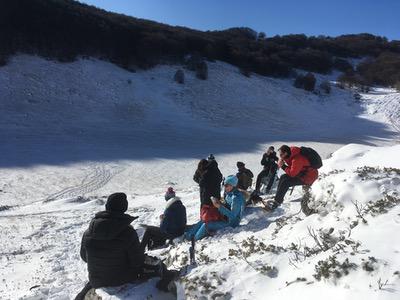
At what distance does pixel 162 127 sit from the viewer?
29.9 metres

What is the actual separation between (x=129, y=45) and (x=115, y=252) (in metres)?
35.4

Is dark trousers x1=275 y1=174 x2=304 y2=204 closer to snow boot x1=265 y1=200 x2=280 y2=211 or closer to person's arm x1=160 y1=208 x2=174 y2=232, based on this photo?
snow boot x1=265 y1=200 x2=280 y2=211

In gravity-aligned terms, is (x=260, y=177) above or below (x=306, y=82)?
below

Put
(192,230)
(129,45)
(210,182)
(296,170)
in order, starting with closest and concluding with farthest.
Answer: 1. (192,230)
2. (296,170)
3. (210,182)
4. (129,45)

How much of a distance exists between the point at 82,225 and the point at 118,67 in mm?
26312

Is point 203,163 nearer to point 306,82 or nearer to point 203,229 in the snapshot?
point 203,229

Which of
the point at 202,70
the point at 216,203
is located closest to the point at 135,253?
the point at 216,203

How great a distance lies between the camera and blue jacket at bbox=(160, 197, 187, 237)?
8672 mm

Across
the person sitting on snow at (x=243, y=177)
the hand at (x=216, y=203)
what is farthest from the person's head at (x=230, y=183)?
the person sitting on snow at (x=243, y=177)

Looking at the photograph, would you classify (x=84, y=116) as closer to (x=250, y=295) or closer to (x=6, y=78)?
(x=6, y=78)

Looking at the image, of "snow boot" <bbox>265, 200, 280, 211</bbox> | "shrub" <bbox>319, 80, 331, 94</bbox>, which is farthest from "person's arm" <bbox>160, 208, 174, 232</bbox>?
"shrub" <bbox>319, 80, 331, 94</bbox>

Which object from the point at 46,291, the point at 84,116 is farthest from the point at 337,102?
the point at 46,291

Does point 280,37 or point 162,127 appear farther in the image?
point 280,37

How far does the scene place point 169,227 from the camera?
8.71 meters
